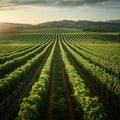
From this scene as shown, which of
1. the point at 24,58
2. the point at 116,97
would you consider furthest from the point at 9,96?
the point at 24,58

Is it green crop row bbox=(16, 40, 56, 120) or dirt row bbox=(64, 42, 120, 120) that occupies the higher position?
green crop row bbox=(16, 40, 56, 120)

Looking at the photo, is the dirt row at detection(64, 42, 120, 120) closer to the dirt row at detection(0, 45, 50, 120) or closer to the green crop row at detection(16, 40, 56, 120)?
the green crop row at detection(16, 40, 56, 120)

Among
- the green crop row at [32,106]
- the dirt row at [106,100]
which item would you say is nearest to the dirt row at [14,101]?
the green crop row at [32,106]

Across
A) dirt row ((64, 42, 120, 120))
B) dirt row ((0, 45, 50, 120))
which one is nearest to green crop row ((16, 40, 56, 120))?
dirt row ((0, 45, 50, 120))

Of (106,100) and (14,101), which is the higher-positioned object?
(14,101)

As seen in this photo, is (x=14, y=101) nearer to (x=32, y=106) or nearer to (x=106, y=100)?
(x=32, y=106)

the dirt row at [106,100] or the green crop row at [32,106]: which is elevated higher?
the green crop row at [32,106]

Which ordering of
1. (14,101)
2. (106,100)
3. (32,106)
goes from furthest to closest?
(106,100) → (14,101) → (32,106)

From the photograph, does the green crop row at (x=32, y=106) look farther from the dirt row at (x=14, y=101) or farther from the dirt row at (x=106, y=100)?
the dirt row at (x=106, y=100)

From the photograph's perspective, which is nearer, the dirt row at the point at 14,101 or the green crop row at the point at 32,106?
the green crop row at the point at 32,106

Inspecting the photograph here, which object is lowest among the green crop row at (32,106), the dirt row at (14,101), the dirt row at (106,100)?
the dirt row at (106,100)

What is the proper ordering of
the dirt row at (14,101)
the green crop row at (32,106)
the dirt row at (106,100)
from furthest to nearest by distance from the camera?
the dirt row at (106,100)
the dirt row at (14,101)
the green crop row at (32,106)

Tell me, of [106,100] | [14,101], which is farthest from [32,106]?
[106,100]

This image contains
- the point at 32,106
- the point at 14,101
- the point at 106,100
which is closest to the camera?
the point at 32,106
